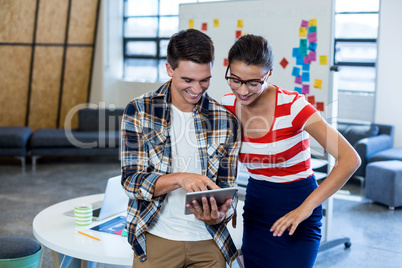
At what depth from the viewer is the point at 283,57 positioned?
4.13m

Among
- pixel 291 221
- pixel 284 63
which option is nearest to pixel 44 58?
pixel 284 63

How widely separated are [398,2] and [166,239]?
213 inches

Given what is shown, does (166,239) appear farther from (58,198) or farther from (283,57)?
(58,198)

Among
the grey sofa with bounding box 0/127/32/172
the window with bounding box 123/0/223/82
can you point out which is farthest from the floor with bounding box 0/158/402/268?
the window with bounding box 123/0/223/82

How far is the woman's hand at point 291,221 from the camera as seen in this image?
179 cm

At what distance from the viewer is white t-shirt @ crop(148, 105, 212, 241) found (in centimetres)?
177

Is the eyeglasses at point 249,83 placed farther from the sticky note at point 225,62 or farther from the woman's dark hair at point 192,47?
the sticky note at point 225,62

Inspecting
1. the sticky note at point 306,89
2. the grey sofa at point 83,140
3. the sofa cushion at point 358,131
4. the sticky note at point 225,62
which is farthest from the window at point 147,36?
the sticky note at point 306,89

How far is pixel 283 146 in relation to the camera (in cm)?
194

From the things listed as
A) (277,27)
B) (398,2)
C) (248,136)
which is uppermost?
(398,2)

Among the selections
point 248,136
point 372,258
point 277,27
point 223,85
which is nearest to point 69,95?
point 223,85

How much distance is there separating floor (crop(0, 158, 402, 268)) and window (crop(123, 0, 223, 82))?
75.1 inches

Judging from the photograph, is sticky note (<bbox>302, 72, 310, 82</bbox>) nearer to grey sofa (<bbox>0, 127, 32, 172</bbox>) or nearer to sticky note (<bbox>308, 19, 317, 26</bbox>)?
sticky note (<bbox>308, 19, 317, 26</bbox>)

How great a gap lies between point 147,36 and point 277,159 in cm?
698
